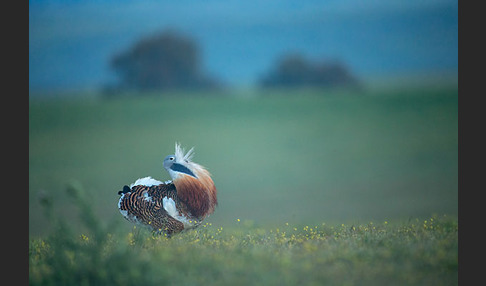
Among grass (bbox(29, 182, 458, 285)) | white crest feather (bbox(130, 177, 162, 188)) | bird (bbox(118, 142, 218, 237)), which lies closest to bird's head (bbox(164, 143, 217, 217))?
bird (bbox(118, 142, 218, 237))

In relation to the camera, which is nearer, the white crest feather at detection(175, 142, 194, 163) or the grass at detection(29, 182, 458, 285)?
the grass at detection(29, 182, 458, 285)

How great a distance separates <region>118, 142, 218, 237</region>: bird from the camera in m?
5.41

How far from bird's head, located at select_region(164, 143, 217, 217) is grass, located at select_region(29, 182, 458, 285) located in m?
0.44

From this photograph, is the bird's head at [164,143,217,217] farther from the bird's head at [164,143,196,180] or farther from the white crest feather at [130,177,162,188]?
the white crest feather at [130,177,162,188]

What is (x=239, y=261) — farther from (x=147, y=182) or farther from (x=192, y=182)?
(x=147, y=182)

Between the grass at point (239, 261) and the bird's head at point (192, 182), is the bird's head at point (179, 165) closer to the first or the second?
the bird's head at point (192, 182)

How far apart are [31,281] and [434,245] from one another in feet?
13.0

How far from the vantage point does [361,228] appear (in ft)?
19.5

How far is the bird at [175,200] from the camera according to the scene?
17.7ft

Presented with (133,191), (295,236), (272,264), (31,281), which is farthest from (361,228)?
(31,281)

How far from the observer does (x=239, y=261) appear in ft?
15.3

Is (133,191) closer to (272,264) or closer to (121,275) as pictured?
(121,275)

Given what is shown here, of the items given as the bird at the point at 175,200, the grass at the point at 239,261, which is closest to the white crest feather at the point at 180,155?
the bird at the point at 175,200

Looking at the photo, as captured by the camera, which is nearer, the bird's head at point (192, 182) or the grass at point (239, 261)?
the grass at point (239, 261)
